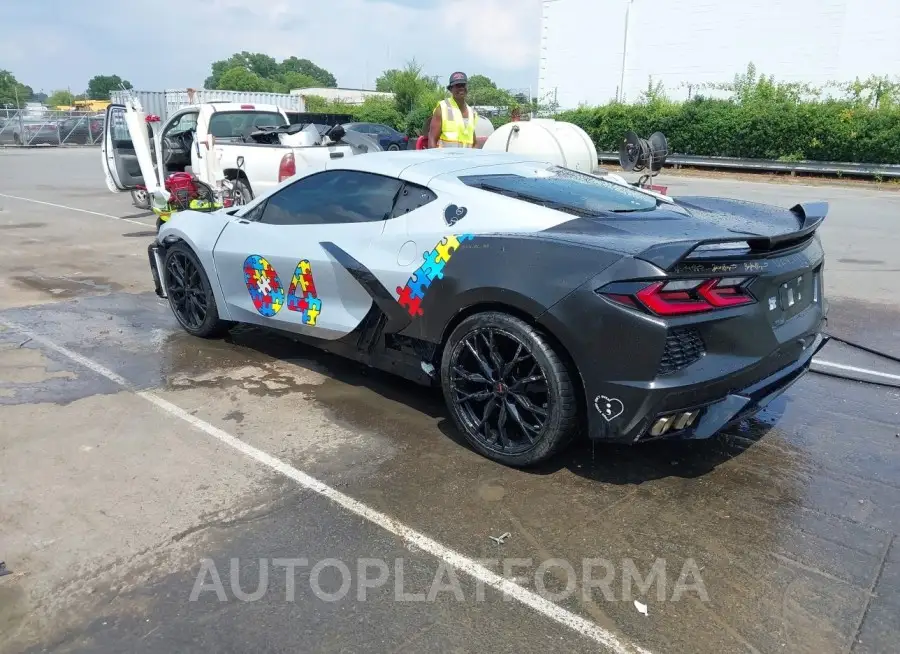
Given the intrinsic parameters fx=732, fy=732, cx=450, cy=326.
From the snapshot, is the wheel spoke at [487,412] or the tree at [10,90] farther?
the tree at [10,90]

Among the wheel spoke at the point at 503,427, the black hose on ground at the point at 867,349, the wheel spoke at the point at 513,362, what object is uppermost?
the wheel spoke at the point at 513,362

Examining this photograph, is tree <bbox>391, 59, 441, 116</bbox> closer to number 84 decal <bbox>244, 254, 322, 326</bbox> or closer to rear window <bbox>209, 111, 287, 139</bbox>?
rear window <bbox>209, 111, 287, 139</bbox>

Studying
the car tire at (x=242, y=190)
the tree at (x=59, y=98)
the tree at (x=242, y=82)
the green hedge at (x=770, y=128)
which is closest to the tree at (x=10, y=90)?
the tree at (x=59, y=98)

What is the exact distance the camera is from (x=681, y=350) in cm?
315

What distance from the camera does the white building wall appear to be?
33.5m

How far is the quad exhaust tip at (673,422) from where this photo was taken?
3211 millimetres

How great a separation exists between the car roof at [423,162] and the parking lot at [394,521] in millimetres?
1439

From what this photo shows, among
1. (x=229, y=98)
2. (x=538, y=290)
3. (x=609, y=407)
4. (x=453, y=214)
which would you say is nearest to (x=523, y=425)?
(x=609, y=407)

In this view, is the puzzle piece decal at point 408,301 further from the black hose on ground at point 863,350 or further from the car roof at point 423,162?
the black hose on ground at point 863,350

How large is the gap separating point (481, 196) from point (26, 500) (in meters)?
2.68

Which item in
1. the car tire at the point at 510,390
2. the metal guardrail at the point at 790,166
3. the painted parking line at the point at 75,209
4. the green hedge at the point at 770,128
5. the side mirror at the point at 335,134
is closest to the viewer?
the car tire at the point at 510,390

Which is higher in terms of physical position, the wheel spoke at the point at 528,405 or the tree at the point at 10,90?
the tree at the point at 10,90

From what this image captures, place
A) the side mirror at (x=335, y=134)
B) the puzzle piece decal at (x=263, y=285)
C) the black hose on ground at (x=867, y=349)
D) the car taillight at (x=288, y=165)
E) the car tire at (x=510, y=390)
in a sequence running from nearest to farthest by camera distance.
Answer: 1. the car tire at (x=510, y=390)
2. the puzzle piece decal at (x=263, y=285)
3. the black hose on ground at (x=867, y=349)
4. the car taillight at (x=288, y=165)
5. the side mirror at (x=335, y=134)

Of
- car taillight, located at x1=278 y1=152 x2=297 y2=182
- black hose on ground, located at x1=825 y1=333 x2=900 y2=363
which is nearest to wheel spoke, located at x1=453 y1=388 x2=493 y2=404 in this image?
black hose on ground, located at x1=825 y1=333 x2=900 y2=363
